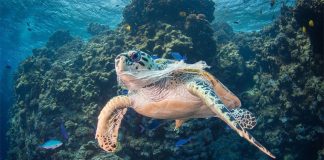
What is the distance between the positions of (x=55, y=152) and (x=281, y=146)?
7.54 metres

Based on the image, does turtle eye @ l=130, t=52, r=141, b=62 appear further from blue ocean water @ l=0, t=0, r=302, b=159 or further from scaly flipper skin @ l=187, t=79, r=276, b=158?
blue ocean water @ l=0, t=0, r=302, b=159

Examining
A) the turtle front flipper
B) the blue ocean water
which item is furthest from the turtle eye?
the blue ocean water

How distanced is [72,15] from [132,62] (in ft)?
62.3

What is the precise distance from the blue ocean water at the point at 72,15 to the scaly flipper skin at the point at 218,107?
1374 cm

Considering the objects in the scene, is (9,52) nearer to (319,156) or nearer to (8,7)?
(8,7)

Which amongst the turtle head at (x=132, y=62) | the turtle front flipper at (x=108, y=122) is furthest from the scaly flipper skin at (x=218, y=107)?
the turtle front flipper at (x=108, y=122)

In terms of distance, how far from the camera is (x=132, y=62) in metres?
3.34

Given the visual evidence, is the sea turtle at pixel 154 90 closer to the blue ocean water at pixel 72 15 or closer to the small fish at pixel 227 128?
the small fish at pixel 227 128

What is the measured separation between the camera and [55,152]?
26.6ft

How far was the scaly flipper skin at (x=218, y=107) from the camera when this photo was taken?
241 centimetres

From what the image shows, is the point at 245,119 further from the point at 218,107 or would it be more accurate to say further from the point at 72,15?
the point at 72,15

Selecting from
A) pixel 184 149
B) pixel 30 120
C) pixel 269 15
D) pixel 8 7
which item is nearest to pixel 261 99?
pixel 184 149

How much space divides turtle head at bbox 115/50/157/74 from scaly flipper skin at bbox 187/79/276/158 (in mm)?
697

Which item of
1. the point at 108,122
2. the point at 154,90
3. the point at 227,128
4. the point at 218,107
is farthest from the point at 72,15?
the point at 218,107
